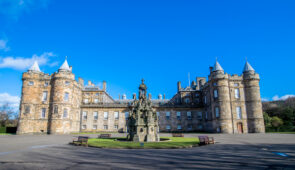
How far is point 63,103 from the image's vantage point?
124 ft

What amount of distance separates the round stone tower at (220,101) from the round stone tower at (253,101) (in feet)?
14.2

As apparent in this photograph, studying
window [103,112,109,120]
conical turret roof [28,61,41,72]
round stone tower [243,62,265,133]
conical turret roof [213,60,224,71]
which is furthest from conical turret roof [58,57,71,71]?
round stone tower [243,62,265,133]

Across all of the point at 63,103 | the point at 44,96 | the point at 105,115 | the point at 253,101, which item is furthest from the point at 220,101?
the point at 44,96

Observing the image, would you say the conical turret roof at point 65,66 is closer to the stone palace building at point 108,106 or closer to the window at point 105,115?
the stone palace building at point 108,106

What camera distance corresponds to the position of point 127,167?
25.7 ft

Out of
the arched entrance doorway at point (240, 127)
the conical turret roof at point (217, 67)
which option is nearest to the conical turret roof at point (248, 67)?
the conical turret roof at point (217, 67)

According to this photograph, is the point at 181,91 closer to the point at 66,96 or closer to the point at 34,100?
the point at 66,96

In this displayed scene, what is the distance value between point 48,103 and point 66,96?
155 inches

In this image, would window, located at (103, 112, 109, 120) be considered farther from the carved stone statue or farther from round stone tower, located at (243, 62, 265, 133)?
round stone tower, located at (243, 62, 265, 133)

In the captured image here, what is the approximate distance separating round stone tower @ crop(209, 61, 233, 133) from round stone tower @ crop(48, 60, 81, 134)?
30630 mm

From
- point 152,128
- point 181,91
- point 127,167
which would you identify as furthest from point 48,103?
point 127,167

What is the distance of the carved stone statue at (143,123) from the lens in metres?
19.0

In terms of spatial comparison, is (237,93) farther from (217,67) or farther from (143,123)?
(143,123)

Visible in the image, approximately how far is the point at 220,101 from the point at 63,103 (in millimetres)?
32451
